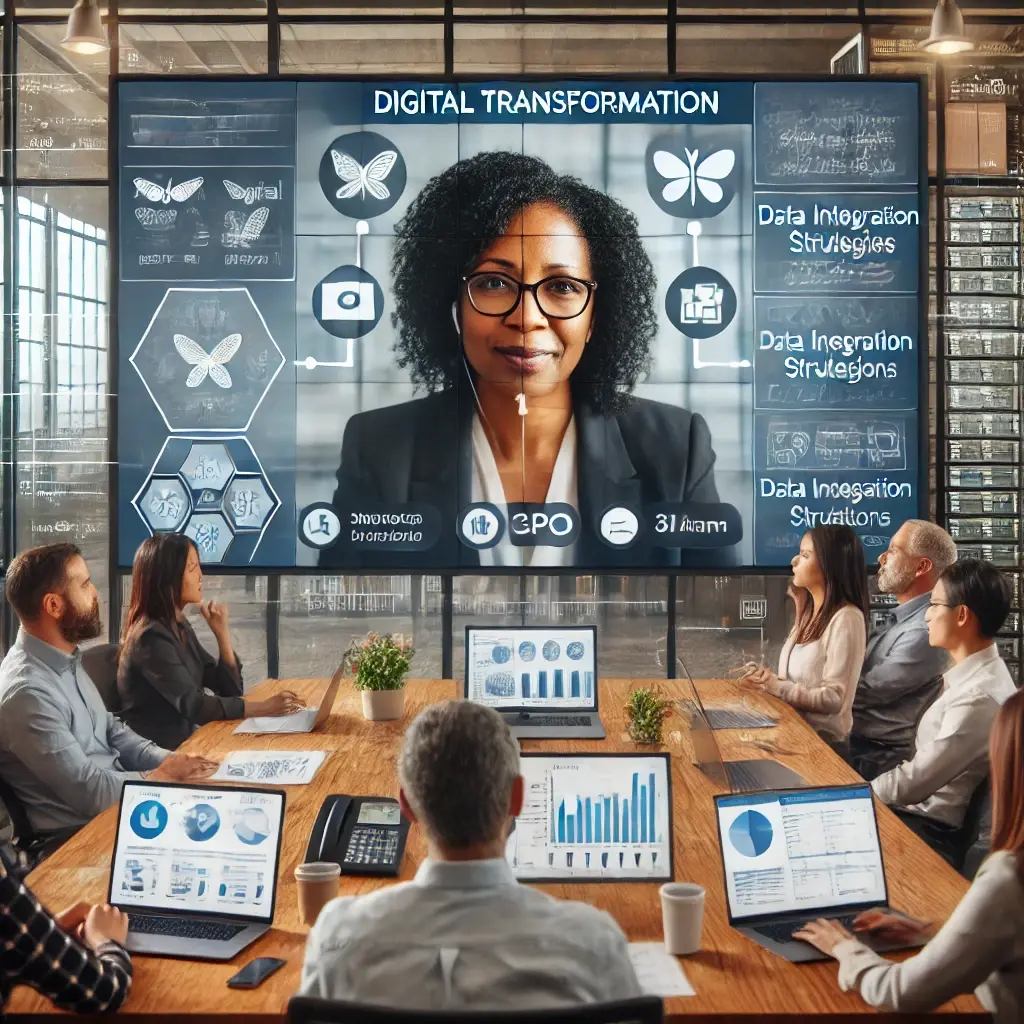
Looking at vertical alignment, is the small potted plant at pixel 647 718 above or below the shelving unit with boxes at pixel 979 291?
below

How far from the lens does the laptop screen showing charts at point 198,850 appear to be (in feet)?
7.55

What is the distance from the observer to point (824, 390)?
576cm

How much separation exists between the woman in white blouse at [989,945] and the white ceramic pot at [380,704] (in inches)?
92.9

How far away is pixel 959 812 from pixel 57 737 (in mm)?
2592

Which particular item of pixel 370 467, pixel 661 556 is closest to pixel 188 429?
pixel 370 467

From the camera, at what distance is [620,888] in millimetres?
2514

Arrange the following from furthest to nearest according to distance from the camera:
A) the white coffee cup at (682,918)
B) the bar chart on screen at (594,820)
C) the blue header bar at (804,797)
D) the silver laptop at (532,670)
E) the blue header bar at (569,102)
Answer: the blue header bar at (569,102) < the silver laptop at (532,670) < the bar chart on screen at (594,820) < the blue header bar at (804,797) < the white coffee cup at (682,918)

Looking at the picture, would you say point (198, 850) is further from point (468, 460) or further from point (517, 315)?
point (517, 315)

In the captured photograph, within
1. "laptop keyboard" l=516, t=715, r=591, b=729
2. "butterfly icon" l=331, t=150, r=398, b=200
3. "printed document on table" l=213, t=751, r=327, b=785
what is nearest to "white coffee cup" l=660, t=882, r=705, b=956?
"printed document on table" l=213, t=751, r=327, b=785

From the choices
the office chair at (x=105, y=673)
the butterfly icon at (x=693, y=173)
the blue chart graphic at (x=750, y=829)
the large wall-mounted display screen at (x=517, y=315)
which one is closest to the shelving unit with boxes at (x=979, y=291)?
the large wall-mounted display screen at (x=517, y=315)

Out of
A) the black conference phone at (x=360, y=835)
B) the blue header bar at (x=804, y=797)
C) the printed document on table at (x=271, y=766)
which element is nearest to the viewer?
the blue header bar at (x=804, y=797)

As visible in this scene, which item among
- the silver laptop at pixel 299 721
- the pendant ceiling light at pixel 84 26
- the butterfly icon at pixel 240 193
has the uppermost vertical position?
the pendant ceiling light at pixel 84 26

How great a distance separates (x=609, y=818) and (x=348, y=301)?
150 inches

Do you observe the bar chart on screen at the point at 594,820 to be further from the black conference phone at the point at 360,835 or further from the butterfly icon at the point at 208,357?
the butterfly icon at the point at 208,357
